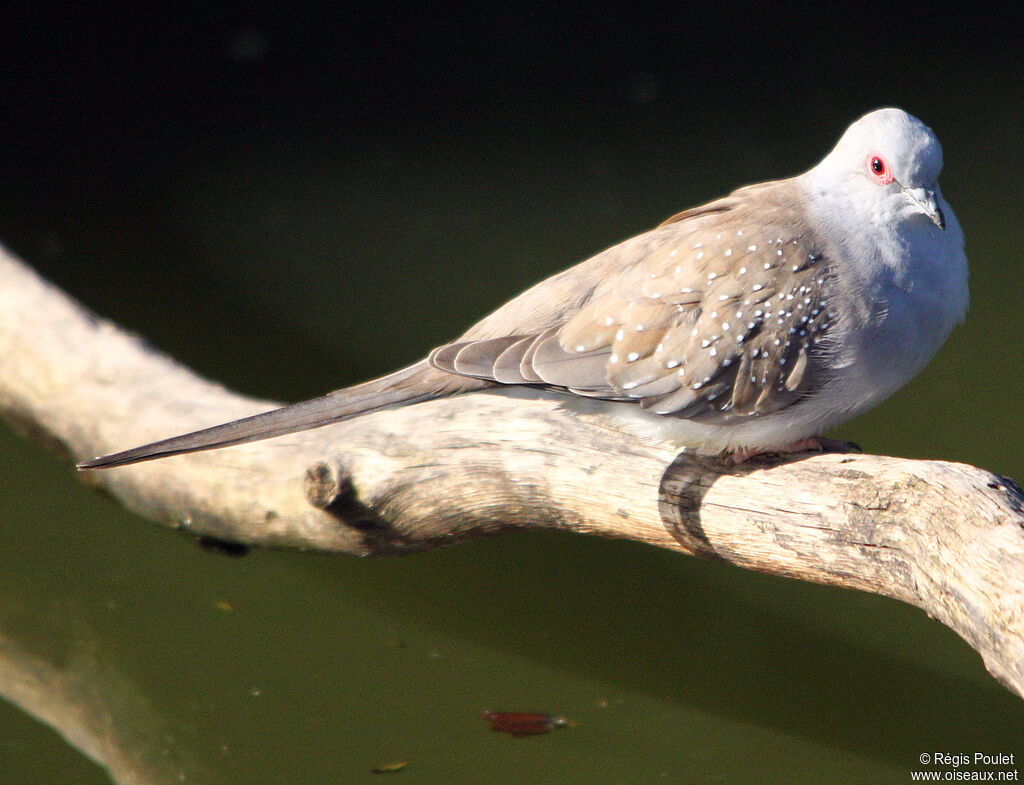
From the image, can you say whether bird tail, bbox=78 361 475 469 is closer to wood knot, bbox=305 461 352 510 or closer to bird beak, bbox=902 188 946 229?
wood knot, bbox=305 461 352 510

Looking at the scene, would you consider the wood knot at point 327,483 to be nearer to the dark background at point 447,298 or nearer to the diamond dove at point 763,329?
the diamond dove at point 763,329

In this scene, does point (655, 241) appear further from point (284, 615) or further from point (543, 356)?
point (284, 615)

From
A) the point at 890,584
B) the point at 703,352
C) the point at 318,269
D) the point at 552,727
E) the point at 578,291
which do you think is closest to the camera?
the point at 890,584

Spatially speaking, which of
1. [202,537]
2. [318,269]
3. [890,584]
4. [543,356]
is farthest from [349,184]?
[890,584]

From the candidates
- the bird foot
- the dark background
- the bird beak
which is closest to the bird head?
the bird beak

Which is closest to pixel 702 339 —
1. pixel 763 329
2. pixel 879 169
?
pixel 763 329

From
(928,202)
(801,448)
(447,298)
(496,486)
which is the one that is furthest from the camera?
(447,298)

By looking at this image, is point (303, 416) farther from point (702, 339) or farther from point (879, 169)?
point (879, 169)
